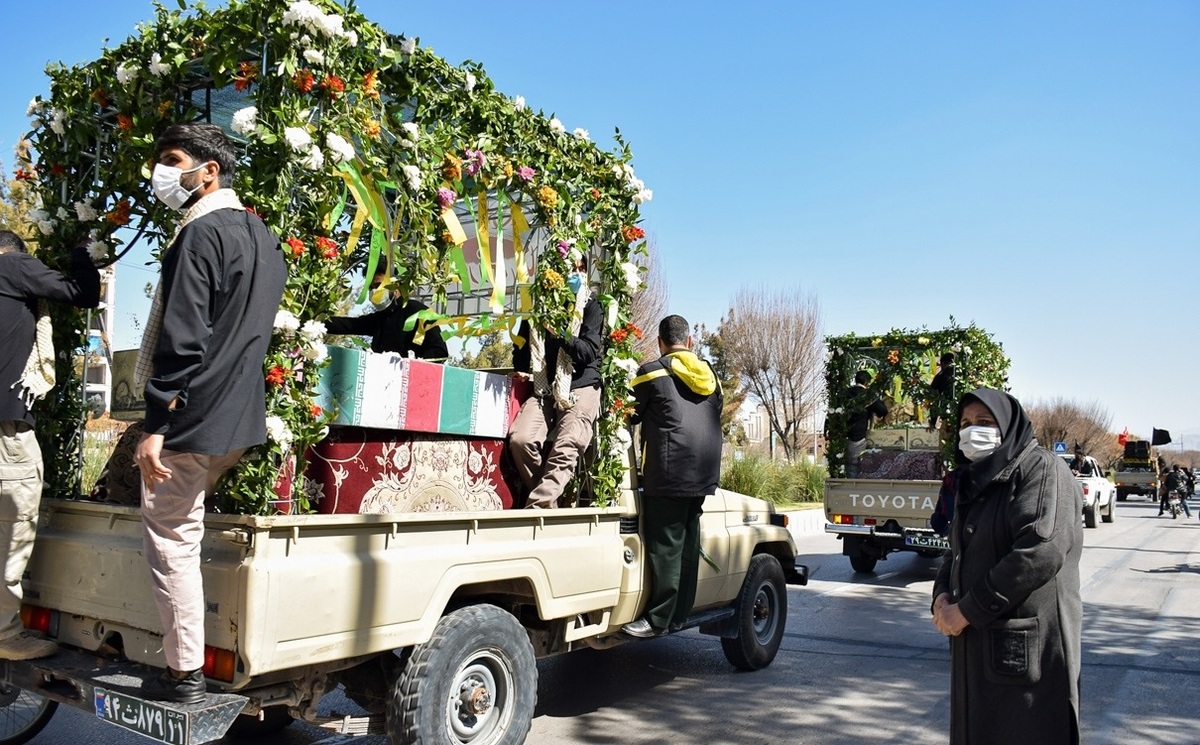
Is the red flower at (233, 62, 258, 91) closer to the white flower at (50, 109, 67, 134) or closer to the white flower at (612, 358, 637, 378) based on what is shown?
the white flower at (50, 109, 67, 134)

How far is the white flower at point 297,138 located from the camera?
3.66 meters

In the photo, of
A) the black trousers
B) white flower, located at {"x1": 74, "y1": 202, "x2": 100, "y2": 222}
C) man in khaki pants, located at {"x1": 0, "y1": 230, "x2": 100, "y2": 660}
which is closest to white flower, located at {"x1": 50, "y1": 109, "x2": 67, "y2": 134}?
white flower, located at {"x1": 74, "y1": 202, "x2": 100, "y2": 222}

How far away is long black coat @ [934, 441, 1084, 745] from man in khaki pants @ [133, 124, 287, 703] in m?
2.76

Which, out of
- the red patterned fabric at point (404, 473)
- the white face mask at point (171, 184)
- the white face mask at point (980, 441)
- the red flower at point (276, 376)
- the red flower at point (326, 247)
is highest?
the white face mask at point (171, 184)

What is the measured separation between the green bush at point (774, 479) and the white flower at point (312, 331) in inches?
573

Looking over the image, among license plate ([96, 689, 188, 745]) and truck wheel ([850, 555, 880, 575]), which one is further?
truck wheel ([850, 555, 880, 575])

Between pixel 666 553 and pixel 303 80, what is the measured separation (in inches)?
131

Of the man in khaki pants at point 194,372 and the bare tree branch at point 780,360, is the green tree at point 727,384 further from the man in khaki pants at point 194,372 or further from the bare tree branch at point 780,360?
the man in khaki pants at point 194,372

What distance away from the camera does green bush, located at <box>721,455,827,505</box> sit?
19.1 m

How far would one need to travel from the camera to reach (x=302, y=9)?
12.1 feet

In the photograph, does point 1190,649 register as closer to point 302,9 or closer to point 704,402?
point 704,402

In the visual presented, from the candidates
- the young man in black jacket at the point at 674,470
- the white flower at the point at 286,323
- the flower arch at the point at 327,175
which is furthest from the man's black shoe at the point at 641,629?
the white flower at the point at 286,323

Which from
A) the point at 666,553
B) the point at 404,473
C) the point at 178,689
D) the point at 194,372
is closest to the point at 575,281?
the point at 404,473

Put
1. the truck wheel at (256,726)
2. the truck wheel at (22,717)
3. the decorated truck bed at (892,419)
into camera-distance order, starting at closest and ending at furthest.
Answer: the truck wheel at (22,717), the truck wheel at (256,726), the decorated truck bed at (892,419)
